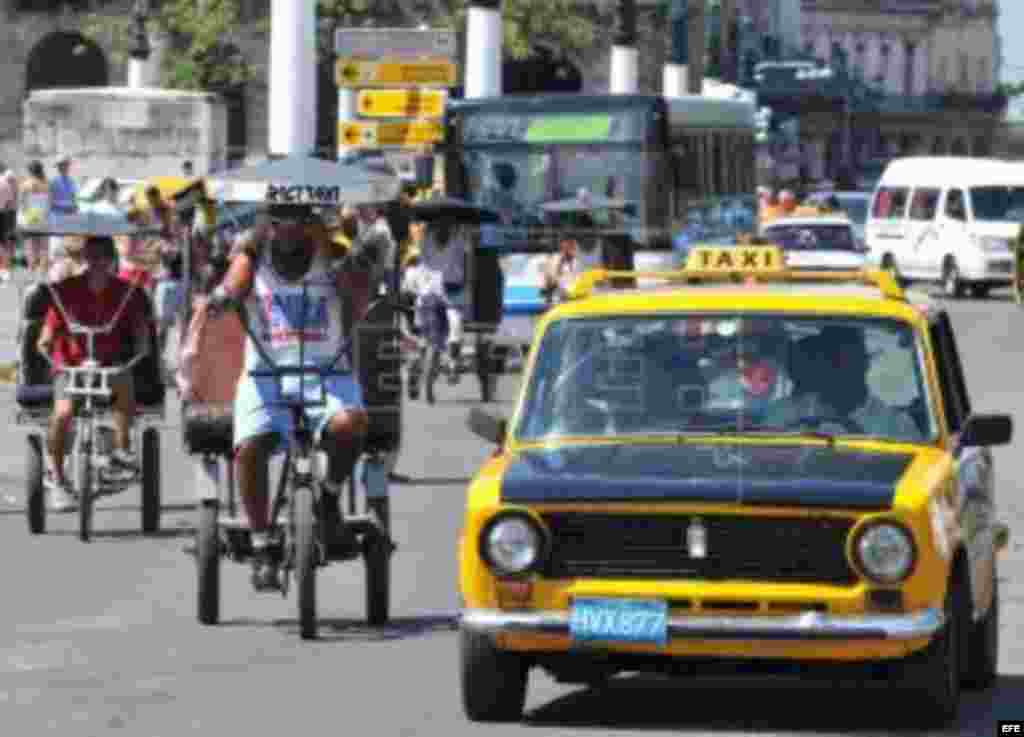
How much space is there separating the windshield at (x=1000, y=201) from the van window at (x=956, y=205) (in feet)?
0.60

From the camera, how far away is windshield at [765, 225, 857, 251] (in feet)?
179

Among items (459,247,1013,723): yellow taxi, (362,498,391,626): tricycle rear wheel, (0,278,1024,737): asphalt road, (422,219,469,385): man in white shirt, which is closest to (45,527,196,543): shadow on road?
(0,278,1024,737): asphalt road

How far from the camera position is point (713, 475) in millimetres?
11906

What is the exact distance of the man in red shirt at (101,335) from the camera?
1980 cm

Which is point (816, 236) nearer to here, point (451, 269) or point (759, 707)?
point (451, 269)

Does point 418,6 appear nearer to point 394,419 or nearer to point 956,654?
point 394,419

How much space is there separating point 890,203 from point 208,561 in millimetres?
48989

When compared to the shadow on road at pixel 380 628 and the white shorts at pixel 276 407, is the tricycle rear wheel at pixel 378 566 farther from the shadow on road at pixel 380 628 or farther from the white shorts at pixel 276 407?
the white shorts at pixel 276 407

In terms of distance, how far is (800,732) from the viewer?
11.9 meters

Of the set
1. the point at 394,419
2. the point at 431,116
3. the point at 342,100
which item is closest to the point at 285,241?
the point at 394,419

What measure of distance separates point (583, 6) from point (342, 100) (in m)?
27.4

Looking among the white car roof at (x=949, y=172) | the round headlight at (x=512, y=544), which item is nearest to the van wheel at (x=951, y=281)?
the white car roof at (x=949, y=172)

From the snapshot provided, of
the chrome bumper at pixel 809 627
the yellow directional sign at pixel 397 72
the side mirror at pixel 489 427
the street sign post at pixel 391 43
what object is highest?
the street sign post at pixel 391 43

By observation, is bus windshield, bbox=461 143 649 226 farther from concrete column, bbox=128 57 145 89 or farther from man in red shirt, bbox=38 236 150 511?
concrete column, bbox=128 57 145 89
